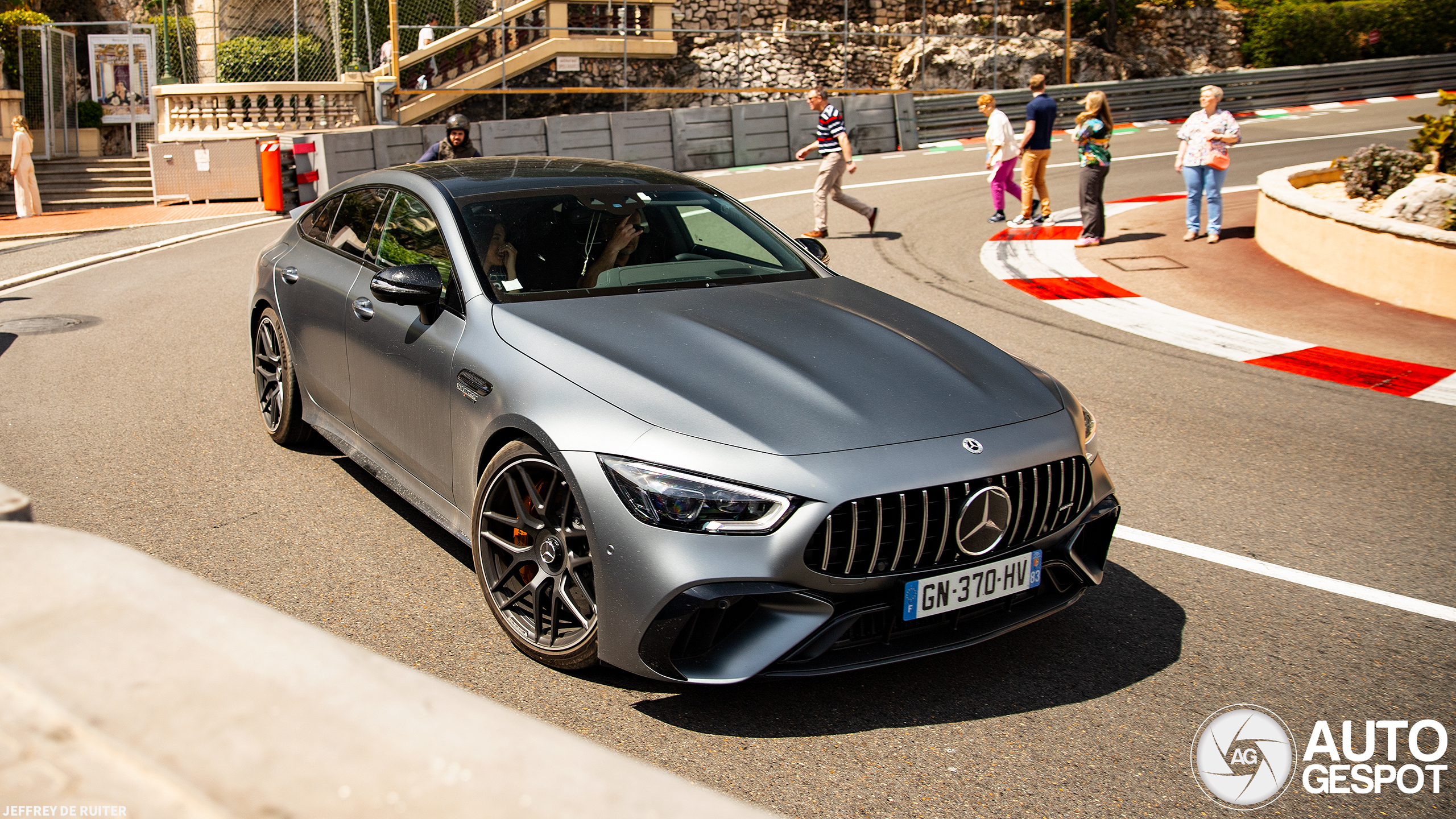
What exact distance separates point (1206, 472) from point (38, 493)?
5933mm

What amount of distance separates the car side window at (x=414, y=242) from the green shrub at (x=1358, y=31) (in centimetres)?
4302

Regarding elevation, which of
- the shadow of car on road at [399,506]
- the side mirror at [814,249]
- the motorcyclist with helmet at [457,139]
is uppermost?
the motorcyclist with helmet at [457,139]

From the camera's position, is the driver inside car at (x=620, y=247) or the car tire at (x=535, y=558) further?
the driver inside car at (x=620, y=247)

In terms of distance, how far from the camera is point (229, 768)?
158cm

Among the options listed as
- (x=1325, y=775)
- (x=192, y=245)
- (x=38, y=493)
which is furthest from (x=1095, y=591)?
(x=192, y=245)

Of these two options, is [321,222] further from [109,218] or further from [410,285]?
[109,218]

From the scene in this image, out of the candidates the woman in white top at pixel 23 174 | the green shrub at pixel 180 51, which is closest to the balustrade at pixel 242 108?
the green shrub at pixel 180 51

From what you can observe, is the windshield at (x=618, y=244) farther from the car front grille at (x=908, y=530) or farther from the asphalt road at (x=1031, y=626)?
the car front grille at (x=908, y=530)

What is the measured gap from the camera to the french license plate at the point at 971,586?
11.0 ft

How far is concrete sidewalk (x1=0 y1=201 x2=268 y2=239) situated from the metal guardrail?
15226 millimetres

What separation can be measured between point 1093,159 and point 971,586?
35.9 feet

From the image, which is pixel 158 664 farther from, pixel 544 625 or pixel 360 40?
pixel 360 40

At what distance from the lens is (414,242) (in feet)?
16.0

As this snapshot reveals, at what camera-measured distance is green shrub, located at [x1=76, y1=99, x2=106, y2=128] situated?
96.6 ft
